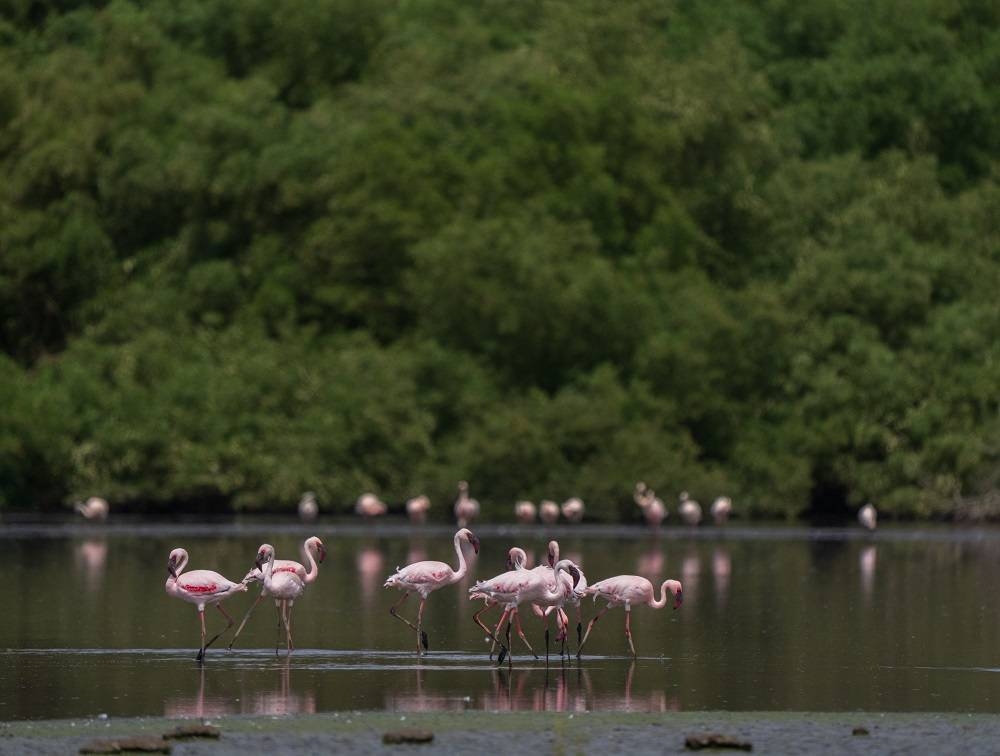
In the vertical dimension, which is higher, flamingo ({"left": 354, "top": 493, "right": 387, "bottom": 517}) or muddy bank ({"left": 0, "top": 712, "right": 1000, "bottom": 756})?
flamingo ({"left": 354, "top": 493, "right": 387, "bottom": 517})

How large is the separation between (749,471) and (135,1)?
24.6 meters

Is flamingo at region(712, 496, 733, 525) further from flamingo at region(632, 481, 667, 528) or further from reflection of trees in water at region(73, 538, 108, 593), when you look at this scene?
reflection of trees in water at region(73, 538, 108, 593)

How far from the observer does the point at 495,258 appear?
51500mm

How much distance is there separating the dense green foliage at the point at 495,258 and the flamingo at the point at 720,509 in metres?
0.71

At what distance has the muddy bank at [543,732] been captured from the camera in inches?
555

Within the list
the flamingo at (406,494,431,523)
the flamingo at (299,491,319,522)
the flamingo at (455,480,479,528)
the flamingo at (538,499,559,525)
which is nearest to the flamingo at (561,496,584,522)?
the flamingo at (538,499,559,525)

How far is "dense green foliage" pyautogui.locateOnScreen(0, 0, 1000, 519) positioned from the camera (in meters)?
50.8

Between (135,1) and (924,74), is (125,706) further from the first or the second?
(135,1)

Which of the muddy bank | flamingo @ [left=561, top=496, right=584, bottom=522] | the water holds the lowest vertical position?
the muddy bank

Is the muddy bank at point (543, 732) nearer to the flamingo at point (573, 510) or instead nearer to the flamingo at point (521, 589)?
the flamingo at point (521, 589)

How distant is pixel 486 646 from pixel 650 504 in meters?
25.6

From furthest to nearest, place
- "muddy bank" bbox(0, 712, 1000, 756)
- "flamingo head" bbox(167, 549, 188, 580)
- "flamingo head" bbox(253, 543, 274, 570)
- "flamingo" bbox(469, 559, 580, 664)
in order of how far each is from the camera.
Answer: "flamingo head" bbox(253, 543, 274, 570) < "flamingo head" bbox(167, 549, 188, 580) < "flamingo" bbox(469, 559, 580, 664) < "muddy bank" bbox(0, 712, 1000, 756)

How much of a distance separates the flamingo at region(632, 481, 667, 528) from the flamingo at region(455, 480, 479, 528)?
3.58m

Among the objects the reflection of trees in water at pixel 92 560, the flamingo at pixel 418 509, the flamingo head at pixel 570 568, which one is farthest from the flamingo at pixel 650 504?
the flamingo head at pixel 570 568
